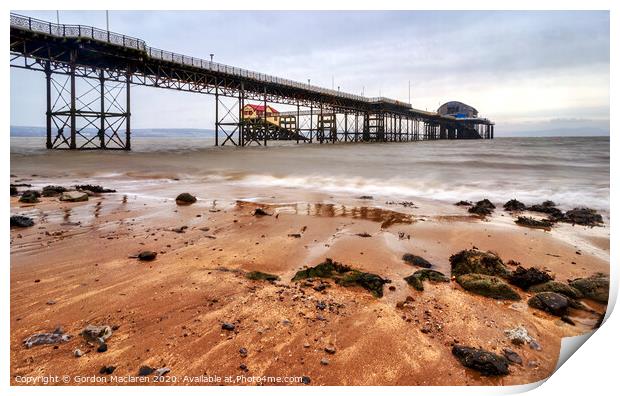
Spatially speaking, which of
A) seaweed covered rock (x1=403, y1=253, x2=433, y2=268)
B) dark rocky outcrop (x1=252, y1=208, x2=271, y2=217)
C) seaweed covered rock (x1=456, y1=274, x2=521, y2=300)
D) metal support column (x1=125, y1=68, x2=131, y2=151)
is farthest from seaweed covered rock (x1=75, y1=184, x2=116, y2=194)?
metal support column (x1=125, y1=68, x2=131, y2=151)

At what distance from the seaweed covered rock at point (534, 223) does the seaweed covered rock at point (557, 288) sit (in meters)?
2.29

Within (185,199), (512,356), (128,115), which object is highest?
(128,115)

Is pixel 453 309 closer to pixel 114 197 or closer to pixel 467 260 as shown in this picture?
pixel 467 260

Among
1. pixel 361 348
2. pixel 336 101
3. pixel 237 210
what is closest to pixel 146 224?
pixel 237 210

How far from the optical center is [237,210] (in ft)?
18.2

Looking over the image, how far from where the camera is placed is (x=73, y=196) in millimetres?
5664

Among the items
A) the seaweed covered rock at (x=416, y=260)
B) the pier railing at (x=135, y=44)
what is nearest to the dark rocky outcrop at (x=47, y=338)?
the seaweed covered rock at (x=416, y=260)

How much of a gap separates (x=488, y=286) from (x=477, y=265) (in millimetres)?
410

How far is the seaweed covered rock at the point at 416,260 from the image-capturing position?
11.1 ft

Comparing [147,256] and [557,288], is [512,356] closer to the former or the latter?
[557,288]

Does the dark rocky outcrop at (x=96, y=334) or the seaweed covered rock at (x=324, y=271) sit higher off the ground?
the seaweed covered rock at (x=324, y=271)

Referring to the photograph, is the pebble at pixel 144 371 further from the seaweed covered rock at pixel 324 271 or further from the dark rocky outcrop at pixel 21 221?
the dark rocky outcrop at pixel 21 221

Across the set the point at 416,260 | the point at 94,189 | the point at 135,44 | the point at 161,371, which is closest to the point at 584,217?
the point at 416,260

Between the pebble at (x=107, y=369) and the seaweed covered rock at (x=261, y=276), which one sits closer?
the pebble at (x=107, y=369)
